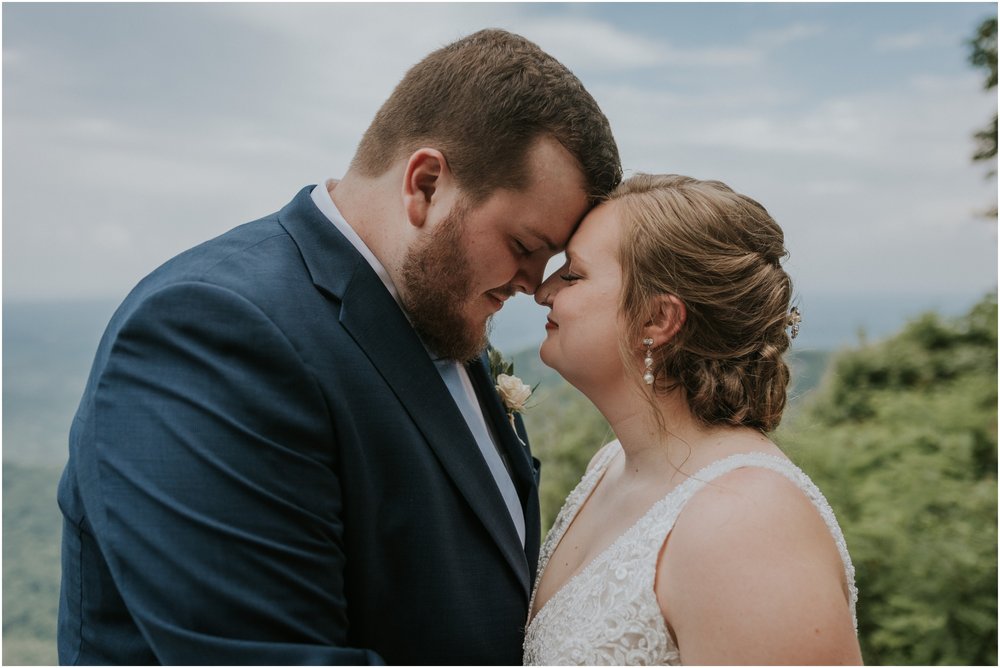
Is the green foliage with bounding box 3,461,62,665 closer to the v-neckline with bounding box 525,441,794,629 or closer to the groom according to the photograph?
the groom

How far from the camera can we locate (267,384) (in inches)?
75.9

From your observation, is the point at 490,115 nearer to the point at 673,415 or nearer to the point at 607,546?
the point at 673,415

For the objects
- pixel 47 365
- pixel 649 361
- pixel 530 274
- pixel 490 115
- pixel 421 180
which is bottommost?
pixel 47 365

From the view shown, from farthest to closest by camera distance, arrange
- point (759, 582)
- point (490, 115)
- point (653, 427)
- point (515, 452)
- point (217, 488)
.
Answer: point (515, 452)
point (653, 427)
point (490, 115)
point (759, 582)
point (217, 488)

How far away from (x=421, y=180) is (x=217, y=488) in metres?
1.02

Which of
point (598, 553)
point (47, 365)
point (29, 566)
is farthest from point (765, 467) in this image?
point (29, 566)

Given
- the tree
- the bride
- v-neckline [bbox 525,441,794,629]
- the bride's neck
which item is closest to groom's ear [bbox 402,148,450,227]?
the bride

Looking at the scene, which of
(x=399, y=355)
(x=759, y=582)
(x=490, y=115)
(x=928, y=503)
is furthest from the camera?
(x=928, y=503)

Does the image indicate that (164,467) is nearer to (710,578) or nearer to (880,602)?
(710,578)

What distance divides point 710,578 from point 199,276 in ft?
4.61

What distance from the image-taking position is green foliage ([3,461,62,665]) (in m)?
5.65

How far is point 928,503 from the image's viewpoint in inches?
207

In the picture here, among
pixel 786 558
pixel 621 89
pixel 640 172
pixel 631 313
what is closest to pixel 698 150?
pixel 621 89

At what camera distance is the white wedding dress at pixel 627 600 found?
2.20 m
